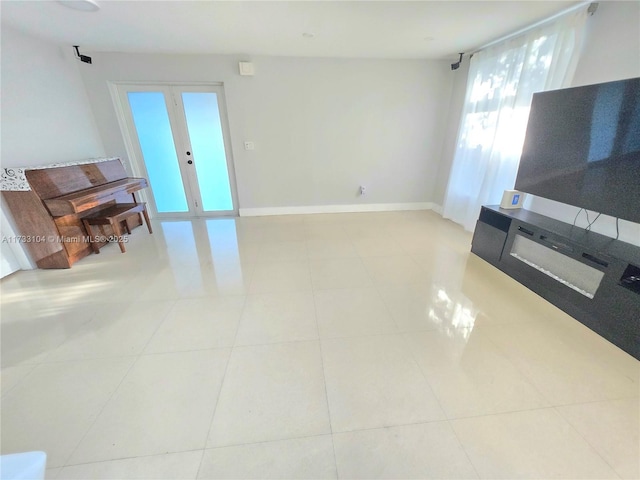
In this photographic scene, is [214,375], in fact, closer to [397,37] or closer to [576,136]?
[576,136]

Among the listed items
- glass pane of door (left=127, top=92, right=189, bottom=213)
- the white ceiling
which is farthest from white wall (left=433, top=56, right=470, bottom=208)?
glass pane of door (left=127, top=92, right=189, bottom=213)

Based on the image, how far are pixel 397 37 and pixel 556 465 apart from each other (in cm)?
368

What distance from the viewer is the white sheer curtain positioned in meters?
2.33

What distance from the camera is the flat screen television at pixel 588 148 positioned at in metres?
1.68

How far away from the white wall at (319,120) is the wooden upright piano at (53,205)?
1217 mm

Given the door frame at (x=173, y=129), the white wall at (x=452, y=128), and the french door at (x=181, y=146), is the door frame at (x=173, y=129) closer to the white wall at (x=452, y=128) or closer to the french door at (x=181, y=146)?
the french door at (x=181, y=146)

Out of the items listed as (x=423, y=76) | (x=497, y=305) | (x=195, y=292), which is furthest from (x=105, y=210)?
(x=423, y=76)

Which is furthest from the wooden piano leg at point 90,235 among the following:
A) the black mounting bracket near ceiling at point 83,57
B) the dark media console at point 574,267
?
the dark media console at point 574,267

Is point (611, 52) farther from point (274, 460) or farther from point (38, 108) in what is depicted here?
point (38, 108)

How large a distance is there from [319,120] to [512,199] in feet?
9.30

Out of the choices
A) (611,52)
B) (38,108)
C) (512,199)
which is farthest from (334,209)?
(38,108)

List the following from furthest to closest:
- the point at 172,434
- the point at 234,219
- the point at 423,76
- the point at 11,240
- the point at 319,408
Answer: the point at 234,219 < the point at 423,76 < the point at 11,240 < the point at 319,408 < the point at 172,434

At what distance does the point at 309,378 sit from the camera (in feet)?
4.88

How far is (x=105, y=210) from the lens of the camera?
3.24 meters
